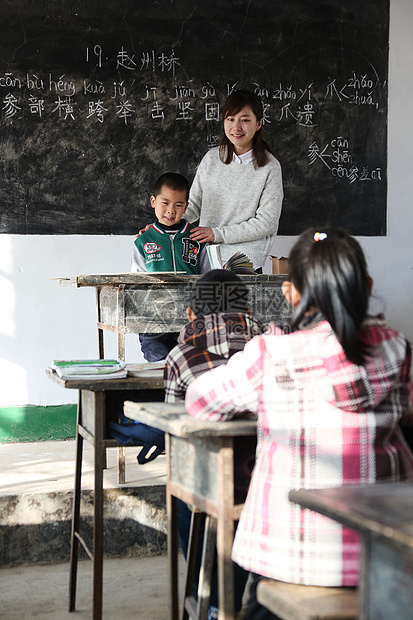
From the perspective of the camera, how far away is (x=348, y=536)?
129 centimetres

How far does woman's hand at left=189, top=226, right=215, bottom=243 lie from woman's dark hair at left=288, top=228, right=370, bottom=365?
2062 mm

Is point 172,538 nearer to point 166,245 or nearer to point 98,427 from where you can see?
point 98,427

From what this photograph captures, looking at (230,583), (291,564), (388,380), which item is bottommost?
(230,583)

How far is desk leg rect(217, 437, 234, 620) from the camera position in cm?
149

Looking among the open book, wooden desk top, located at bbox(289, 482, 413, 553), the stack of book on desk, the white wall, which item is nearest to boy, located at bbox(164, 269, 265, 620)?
the stack of book on desk

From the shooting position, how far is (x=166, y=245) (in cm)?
349

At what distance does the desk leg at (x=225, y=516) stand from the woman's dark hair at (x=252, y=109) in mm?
2423

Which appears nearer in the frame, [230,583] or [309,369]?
[309,369]

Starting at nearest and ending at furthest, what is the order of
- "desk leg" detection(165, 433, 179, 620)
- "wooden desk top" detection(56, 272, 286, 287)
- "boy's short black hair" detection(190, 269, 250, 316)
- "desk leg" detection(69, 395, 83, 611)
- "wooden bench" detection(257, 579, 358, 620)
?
"wooden bench" detection(257, 579, 358, 620) < "desk leg" detection(165, 433, 179, 620) < "boy's short black hair" detection(190, 269, 250, 316) < "desk leg" detection(69, 395, 83, 611) < "wooden desk top" detection(56, 272, 286, 287)

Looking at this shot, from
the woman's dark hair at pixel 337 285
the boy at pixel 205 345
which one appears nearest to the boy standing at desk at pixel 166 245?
the boy at pixel 205 345

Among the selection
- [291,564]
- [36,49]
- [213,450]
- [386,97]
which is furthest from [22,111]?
[291,564]

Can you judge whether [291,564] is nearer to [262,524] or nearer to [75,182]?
[262,524]

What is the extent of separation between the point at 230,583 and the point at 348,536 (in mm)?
334

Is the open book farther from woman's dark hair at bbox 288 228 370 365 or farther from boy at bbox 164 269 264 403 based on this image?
woman's dark hair at bbox 288 228 370 365
